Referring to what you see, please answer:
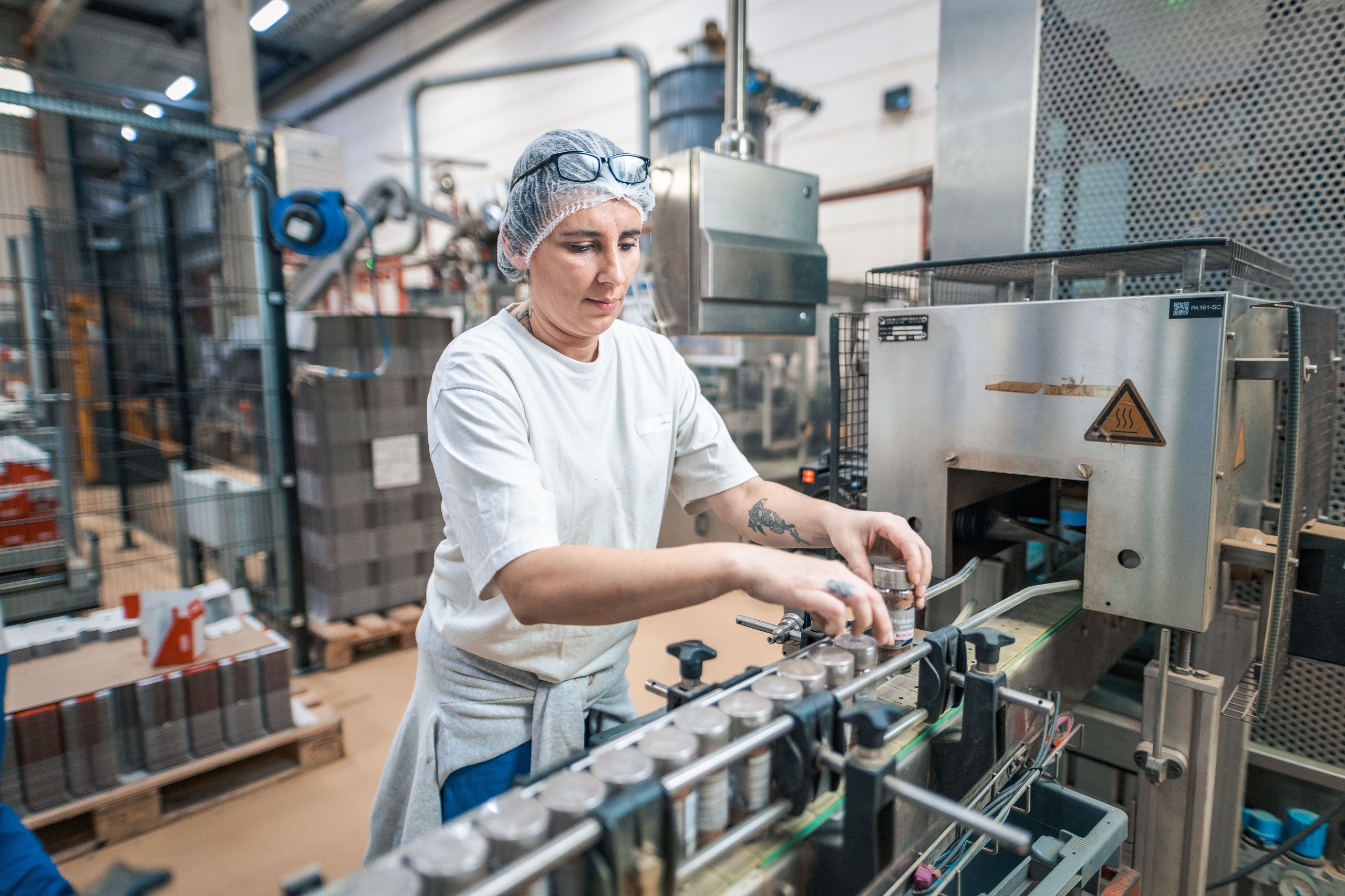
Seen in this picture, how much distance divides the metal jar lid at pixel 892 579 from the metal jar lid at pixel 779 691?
0.29m

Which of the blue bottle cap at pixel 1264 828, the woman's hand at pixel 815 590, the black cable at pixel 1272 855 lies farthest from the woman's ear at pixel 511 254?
the blue bottle cap at pixel 1264 828

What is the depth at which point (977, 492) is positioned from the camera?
1.49 metres

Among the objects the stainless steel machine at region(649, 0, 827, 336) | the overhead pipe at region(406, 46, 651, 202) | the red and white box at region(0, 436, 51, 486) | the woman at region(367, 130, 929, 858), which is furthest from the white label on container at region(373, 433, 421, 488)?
the woman at region(367, 130, 929, 858)

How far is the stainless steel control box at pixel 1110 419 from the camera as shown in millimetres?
1119

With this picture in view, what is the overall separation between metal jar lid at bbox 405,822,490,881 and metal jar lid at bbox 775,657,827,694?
0.39m

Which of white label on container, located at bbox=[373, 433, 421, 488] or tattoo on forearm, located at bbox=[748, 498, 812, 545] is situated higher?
tattoo on forearm, located at bbox=[748, 498, 812, 545]

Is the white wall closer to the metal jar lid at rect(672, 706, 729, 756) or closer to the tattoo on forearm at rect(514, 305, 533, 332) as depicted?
the tattoo on forearm at rect(514, 305, 533, 332)

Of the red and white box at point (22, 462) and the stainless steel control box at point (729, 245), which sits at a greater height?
the stainless steel control box at point (729, 245)

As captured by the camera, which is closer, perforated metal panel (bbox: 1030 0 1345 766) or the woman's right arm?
the woman's right arm

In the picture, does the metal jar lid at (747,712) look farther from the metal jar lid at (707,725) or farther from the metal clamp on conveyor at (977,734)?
the metal clamp on conveyor at (977,734)

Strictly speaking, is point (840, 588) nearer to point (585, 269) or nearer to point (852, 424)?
point (585, 269)

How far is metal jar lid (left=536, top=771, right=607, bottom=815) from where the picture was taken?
0.62m

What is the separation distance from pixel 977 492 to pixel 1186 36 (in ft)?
4.23

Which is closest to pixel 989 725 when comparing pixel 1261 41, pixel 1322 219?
pixel 1322 219
